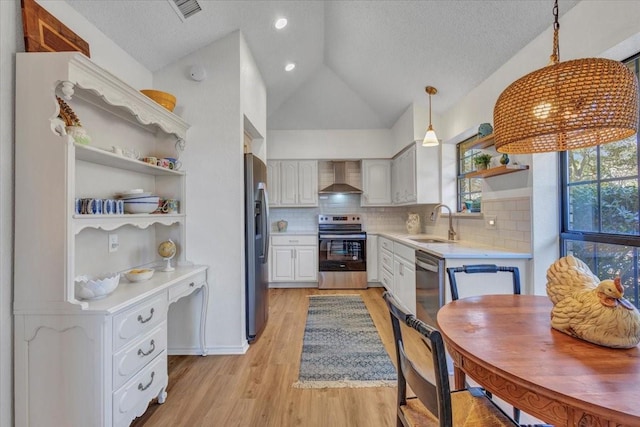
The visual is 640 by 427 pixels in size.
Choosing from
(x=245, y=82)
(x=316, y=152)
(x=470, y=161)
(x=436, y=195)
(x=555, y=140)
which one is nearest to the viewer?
(x=555, y=140)

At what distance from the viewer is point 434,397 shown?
913 millimetres

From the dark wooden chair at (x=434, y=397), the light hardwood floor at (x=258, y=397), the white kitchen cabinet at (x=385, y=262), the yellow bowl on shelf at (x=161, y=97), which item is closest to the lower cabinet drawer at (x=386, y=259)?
the white kitchen cabinet at (x=385, y=262)

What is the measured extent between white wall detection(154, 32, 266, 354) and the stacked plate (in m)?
0.53

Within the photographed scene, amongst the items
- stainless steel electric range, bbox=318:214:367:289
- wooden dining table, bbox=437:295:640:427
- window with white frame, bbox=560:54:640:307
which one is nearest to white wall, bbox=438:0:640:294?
window with white frame, bbox=560:54:640:307

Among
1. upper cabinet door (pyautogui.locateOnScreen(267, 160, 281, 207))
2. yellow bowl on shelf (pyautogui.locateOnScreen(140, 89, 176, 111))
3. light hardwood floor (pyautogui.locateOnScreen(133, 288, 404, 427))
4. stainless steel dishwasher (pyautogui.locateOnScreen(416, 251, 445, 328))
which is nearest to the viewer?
light hardwood floor (pyautogui.locateOnScreen(133, 288, 404, 427))

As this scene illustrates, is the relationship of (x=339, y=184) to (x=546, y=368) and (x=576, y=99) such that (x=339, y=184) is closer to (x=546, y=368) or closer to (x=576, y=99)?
(x=576, y=99)

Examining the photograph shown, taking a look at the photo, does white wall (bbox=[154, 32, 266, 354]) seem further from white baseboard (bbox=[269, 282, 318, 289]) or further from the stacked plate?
white baseboard (bbox=[269, 282, 318, 289])

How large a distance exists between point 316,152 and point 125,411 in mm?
4242

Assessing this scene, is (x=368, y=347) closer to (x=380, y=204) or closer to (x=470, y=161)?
(x=470, y=161)

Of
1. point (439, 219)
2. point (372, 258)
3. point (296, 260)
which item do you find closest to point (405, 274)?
point (439, 219)

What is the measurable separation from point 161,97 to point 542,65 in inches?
113

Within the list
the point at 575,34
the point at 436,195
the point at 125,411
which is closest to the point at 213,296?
the point at 125,411

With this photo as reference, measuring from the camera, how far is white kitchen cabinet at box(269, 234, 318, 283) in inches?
190

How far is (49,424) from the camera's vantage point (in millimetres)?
1424
